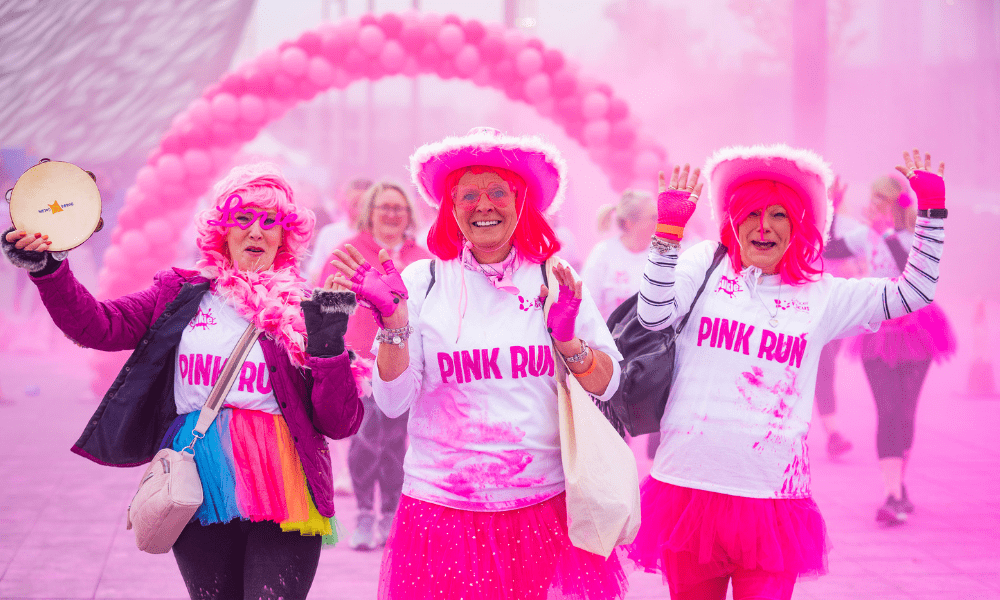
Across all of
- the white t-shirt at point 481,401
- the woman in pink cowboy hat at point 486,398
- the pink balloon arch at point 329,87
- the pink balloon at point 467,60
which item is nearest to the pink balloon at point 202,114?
the pink balloon arch at point 329,87

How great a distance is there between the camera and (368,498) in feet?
15.8

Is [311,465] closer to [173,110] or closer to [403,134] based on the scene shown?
[173,110]

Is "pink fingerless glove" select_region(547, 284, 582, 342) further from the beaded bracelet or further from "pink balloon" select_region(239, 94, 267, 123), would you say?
"pink balloon" select_region(239, 94, 267, 123)

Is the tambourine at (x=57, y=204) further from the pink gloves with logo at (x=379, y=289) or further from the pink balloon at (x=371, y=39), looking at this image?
the pink balloon at (x=371, y=39)

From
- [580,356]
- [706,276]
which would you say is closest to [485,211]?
[580,356]

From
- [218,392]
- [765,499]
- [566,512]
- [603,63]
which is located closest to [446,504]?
[566,512]

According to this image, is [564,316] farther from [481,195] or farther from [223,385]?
[223,385]

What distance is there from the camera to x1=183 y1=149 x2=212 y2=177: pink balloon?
308 inches

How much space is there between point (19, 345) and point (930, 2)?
13.2m

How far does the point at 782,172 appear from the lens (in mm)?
2762

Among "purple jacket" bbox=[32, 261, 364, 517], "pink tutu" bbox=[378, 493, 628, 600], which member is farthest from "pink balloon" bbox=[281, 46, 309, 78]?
"pink tutu" bbox=[378, 493, 628, 600]

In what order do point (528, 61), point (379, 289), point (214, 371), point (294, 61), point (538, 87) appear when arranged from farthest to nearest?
point (538, 87) < point (528, 61) < point (294, 61) < point (214, 371) < point (379, 289)

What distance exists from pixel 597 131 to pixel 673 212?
5707mm

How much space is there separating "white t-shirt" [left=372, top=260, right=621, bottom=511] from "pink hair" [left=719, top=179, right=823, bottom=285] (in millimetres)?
703
